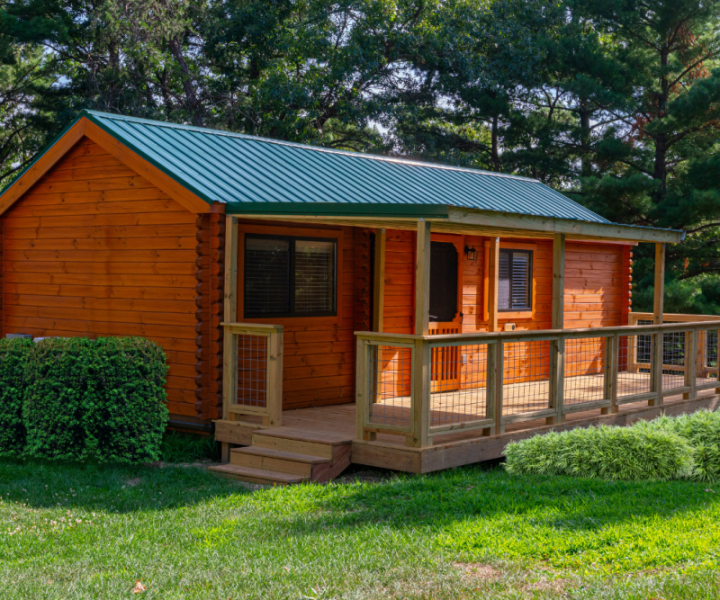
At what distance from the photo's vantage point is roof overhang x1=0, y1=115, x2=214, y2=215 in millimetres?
8633

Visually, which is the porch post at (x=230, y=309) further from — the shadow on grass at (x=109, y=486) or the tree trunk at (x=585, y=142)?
the tree trunk at (x=585, y=142)

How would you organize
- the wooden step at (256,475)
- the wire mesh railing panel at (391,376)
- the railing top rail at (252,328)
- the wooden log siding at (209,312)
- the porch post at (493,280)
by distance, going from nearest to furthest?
the wooden step at (256,475)
the railing top rail at (252,328)
the wooden log siding at (209,312)
the wire mesh railing panel at (391,376)
the porch post at (493,280)

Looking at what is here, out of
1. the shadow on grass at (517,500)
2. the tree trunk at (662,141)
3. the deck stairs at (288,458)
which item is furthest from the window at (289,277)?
the tree trunk at (662,141)

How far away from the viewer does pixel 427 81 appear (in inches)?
947

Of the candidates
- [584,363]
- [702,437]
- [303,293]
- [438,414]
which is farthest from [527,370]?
[702,437]

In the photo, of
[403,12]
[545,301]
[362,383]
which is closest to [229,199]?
[362,383]

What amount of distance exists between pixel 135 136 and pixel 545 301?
6847 millimetres

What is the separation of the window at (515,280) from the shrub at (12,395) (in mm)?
6670

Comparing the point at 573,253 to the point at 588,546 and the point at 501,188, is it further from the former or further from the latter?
the point at 588,546

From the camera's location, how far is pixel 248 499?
6.75 meters

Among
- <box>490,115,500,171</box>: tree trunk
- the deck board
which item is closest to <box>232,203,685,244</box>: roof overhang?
the deck board

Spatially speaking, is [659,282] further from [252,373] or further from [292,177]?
[252,373]

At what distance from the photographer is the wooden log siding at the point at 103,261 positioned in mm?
8914

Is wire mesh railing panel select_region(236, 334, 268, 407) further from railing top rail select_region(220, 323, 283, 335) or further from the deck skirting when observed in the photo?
the deck skirting
